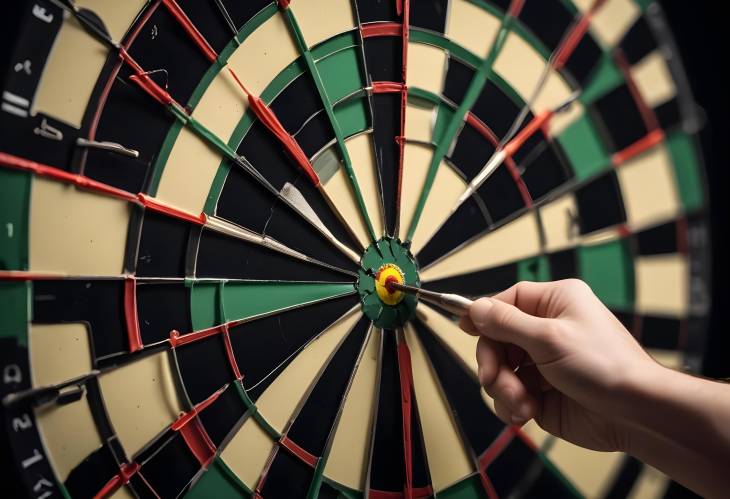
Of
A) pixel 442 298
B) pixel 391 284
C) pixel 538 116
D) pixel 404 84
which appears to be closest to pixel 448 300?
pixel 442 298

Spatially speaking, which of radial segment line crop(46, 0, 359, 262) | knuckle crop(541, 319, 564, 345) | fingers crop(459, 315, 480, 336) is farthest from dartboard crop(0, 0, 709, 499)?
knuckle crop(541, 319, 564, 345)

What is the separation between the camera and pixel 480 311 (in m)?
0.76

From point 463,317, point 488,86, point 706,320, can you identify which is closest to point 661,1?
point 488,86

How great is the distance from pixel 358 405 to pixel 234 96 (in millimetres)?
444

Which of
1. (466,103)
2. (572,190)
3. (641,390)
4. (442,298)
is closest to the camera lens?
(641,390)

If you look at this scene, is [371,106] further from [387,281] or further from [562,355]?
[562,355]

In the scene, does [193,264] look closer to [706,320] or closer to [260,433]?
[260,433]

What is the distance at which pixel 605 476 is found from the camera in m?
1.14

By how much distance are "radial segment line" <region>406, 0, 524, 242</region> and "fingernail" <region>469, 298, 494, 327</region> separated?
0.61 feet

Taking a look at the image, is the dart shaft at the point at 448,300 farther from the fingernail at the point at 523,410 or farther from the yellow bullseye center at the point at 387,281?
the fingernail at the point at 523,410

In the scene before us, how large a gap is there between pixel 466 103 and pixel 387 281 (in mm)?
312

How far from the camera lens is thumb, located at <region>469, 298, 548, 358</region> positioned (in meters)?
0.72

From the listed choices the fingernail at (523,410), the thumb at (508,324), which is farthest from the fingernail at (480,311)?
the fingernail at (523,410)

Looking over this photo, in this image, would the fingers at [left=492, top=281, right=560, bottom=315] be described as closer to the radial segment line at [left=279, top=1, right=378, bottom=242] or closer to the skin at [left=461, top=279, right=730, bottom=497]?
the skin at [left=461, top=279, right=730, bottom=497]
